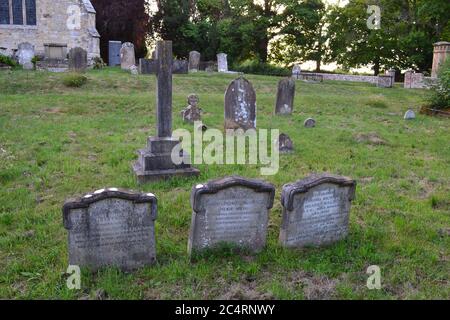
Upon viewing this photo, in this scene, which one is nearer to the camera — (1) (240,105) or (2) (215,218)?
(2) (215,218)

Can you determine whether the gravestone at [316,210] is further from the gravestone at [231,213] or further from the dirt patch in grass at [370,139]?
the dirt patch in grass at [370,139]

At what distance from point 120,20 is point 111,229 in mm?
28947

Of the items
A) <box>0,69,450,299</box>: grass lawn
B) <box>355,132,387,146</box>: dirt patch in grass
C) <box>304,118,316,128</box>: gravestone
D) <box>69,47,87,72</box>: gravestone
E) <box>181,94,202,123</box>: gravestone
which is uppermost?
<box>69,47,87,72</box>: gravestone

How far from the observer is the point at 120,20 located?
30.2 meters

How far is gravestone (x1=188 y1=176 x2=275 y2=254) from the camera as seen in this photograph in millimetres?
4289

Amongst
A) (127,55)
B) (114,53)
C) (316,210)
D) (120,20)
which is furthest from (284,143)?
(120,20)

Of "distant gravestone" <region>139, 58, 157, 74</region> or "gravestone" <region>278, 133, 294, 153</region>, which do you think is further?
"gravestone" <region>278, 133, 294, 153</region>

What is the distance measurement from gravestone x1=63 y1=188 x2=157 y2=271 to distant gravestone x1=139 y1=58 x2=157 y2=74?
3040 mm

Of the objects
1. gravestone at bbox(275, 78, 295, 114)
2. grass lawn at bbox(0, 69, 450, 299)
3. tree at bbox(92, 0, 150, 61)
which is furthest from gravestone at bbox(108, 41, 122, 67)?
gravestone at bbox(275, 78, 295, 114)

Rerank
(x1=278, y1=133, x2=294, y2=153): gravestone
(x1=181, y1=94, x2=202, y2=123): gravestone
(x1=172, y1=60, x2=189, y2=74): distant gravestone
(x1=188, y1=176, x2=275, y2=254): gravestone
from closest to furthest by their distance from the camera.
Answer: (x1=188, y1=176, x2=275, y2=254): gravestone → (x1=172, y1=60, x2=189, y2=74): distant gravestone → (x1=278, y1=133, x2=294, y2=153): gravestone → (x1=181, y1=94, x2=202, y2=123): gravestone

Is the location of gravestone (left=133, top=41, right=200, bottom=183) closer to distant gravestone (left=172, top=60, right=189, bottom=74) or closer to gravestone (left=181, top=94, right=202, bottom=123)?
distant gravestone (left=172, top=60, right=189, bottom=74)

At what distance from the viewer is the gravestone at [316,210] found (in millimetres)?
4477

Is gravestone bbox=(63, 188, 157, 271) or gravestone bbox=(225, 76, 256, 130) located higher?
gravestone bbox=(225, 76, 256, 130)

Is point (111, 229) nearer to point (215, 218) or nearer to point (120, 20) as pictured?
point (215, 218)
